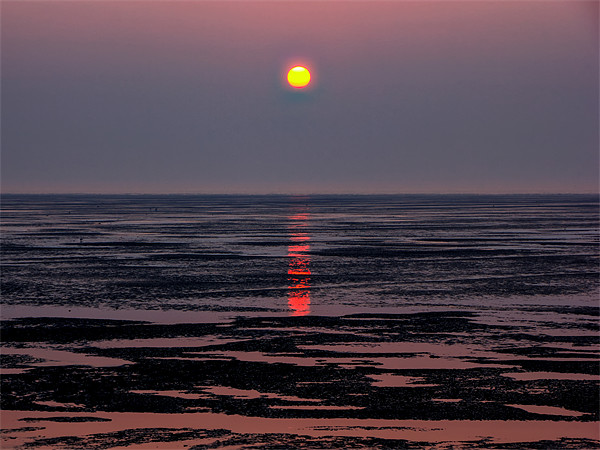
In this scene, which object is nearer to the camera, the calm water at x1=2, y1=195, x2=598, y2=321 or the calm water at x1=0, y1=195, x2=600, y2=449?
the calm water at x1=0, y1=195, x2=600, y2=449

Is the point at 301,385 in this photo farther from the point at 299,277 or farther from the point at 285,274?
the point at 285,274

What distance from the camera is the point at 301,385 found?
39.2ft

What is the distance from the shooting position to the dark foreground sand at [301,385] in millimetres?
9742

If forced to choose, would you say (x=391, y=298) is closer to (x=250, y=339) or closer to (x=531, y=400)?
(x=250, y=339)

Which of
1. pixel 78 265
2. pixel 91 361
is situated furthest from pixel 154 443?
pixel 78 265

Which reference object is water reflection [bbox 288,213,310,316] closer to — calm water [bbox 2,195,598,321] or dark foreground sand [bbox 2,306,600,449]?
calm water [bbox 2,195,598,321]

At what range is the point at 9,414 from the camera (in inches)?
416

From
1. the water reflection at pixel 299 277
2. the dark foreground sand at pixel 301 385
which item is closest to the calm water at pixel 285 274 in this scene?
the water reflection at pixel 299 277

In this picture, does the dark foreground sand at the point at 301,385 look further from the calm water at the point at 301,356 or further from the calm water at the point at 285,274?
the calm water at the point at 285,274

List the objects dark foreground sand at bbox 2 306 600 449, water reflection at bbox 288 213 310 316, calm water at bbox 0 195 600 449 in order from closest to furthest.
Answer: dark foreground sand at bbox 2 306 600 449 < calm water at bbox 0 195 600 449 < water reflection at bbox 288 213 310 316

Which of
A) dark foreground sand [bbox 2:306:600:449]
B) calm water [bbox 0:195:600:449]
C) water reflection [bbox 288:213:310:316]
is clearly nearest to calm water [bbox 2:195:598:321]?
water reflection [bbox 288:213:310:316]

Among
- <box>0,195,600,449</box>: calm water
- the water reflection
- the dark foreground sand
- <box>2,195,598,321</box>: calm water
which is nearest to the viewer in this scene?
the dark foreground sand

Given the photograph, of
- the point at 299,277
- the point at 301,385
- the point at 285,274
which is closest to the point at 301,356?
the point at 301,385

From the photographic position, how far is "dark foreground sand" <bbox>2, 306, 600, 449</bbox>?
974 cm
